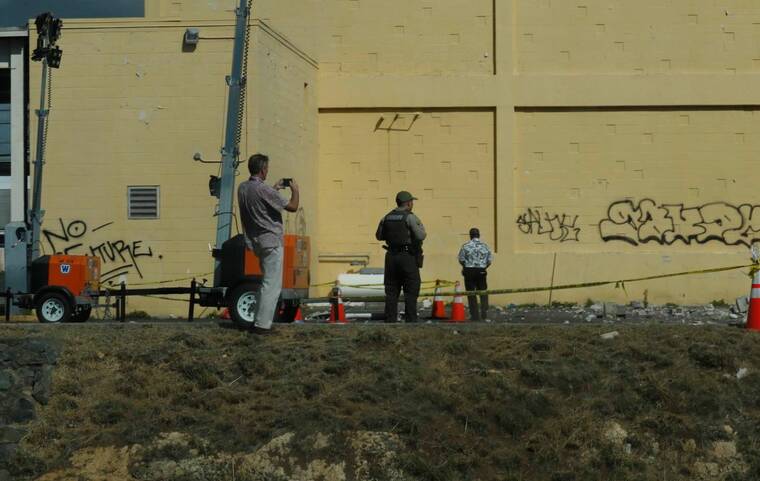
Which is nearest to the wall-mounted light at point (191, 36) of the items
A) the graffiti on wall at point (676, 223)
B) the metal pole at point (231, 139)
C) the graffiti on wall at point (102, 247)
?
the metal pole at point (231, 139)

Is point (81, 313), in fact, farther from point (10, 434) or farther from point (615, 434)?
point (615, 434)

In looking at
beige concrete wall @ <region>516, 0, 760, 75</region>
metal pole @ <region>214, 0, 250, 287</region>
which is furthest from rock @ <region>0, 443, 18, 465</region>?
beige concrete wall @ <region>516, 0, 760, 75</region>

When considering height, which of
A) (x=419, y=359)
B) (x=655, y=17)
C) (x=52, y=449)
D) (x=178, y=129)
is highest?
(x=655, y=17)

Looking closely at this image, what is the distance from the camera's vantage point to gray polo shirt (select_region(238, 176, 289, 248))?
36.5 ft

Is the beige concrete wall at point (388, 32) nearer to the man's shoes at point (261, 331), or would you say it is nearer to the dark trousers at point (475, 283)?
the dark trousers at point (475, 283)

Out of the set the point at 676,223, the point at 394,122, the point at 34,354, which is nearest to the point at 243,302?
the point at 34,354

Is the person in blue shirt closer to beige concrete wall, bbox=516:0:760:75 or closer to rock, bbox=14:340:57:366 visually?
beige concrete wall, bbox=516:0:760:75

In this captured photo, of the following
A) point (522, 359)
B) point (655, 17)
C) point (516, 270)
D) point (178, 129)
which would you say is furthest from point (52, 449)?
point (655, 17)

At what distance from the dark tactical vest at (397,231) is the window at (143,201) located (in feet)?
31.2

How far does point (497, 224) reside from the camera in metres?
25.0

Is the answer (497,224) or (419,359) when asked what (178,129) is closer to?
(497,224)

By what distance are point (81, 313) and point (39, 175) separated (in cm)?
415

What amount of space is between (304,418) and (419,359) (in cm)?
132

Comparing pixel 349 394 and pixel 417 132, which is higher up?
pixel 417 132
